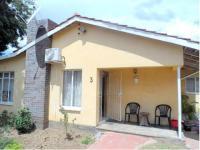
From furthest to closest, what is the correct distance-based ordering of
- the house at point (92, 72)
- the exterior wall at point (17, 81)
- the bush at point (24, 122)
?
the exterior wall at point (17, 81)
the bush at point (24, 122)
the house at point (92, 72)

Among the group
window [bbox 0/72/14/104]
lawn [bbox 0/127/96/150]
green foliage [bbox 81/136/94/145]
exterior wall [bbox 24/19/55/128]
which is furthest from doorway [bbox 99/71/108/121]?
window [bbox 0/72/14/104]

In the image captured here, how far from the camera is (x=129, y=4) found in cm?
1323

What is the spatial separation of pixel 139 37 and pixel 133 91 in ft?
12.8

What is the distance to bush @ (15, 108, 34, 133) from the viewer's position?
10828 mm

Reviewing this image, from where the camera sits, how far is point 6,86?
46.5ft

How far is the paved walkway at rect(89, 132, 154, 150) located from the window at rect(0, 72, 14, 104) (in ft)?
25.5

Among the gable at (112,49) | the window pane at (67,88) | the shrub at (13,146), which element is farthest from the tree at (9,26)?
the shrub at (13,146)

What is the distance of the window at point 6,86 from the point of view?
14.0 meters

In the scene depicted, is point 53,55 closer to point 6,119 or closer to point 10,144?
point 10,144

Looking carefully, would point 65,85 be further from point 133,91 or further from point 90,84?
point 133,91

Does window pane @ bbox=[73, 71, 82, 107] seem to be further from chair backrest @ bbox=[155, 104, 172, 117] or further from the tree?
the tree

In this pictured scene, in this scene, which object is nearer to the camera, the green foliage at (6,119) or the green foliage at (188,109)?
the green foliage at (6,119)

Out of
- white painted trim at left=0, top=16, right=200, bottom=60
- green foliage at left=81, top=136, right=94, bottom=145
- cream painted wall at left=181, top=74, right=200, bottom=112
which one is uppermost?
white painted trim at left=0, top=16, right=200, bottom=60

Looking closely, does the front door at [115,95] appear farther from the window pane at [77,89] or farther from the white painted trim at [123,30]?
the white painted trim at [123,30]
